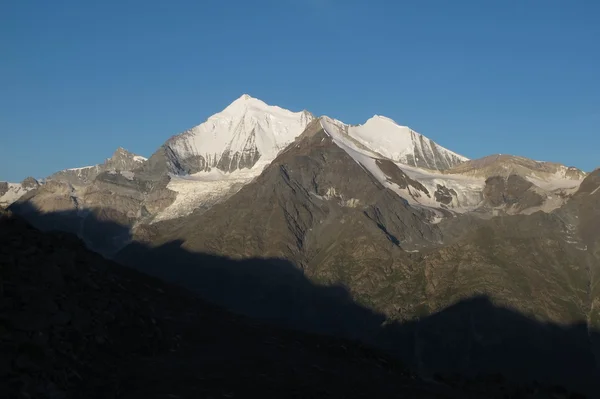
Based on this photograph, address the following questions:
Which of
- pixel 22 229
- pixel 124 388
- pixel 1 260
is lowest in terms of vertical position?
pixel 124 388

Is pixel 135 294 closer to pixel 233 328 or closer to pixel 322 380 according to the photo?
pixel 233 328

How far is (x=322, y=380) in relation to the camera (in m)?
49.0

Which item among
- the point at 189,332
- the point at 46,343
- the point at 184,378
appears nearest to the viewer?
the point at 46,343

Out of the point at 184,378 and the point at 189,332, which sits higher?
the point at 189,332

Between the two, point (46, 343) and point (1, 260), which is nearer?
point (46, 343)

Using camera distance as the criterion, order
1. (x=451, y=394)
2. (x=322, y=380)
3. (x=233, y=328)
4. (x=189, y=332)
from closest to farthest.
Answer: (x=322, y=380), (x=451, y=394), (x=189, y=332), (x=233, y=328)

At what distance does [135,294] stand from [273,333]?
46.9 feet

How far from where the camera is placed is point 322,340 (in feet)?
235

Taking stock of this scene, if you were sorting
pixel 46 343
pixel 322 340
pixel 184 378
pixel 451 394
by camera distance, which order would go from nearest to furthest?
pixel 46 343 → pixel 184 378 → pixel 451 394 → pixel 322 340

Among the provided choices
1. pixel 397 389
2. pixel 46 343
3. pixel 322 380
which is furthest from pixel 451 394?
pixel 46 343

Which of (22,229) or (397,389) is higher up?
(22,229)

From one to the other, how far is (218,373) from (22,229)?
19.8 metres

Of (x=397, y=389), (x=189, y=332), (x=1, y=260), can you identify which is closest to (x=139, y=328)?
(x=189, y=332)

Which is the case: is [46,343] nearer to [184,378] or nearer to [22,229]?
[184,378]
